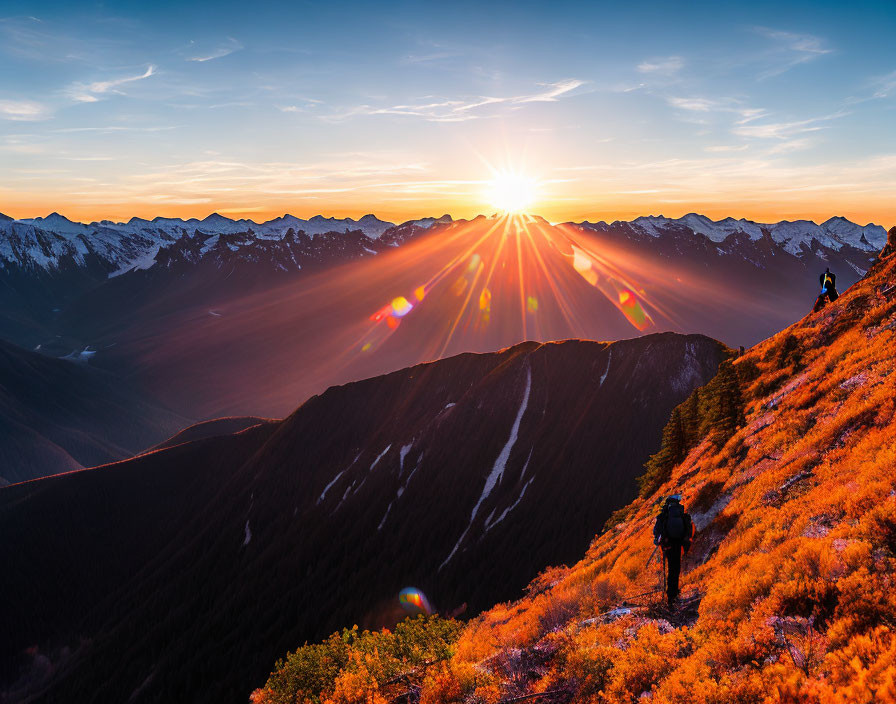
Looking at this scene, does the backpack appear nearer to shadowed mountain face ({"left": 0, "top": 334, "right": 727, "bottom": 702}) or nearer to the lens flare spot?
shadowed mountain face ({"left": 0, "top": 334, "right": 727, "bottom": 702})

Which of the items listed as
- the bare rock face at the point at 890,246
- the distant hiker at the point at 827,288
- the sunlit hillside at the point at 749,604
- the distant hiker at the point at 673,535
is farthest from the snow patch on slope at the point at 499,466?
the distant hiker at the point at 673,535

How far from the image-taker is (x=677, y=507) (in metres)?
13.7

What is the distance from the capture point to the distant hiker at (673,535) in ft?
43.9

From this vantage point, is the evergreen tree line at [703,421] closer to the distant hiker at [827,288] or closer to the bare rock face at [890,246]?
the distant hiker at [827,288]

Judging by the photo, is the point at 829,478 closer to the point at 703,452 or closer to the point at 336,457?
the point at 703,452

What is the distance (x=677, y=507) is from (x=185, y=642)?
102808mm

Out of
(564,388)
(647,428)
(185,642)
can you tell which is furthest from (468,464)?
(185,642)

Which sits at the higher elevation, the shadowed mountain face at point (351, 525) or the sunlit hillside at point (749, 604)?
the sunlit hillside at point (749, 604)

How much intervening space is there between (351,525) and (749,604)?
88.7m

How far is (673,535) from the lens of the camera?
44.0 feet

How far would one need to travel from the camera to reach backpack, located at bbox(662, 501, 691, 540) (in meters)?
13.4

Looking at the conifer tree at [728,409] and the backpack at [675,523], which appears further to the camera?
the conifer tree at [728,409]

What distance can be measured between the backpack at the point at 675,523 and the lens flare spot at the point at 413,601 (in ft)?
201

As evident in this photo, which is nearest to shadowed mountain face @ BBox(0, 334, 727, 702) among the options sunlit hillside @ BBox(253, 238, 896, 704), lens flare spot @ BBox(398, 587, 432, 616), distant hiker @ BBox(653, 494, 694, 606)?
lens flare spot @ BBox(398, 587, 432, 616)
